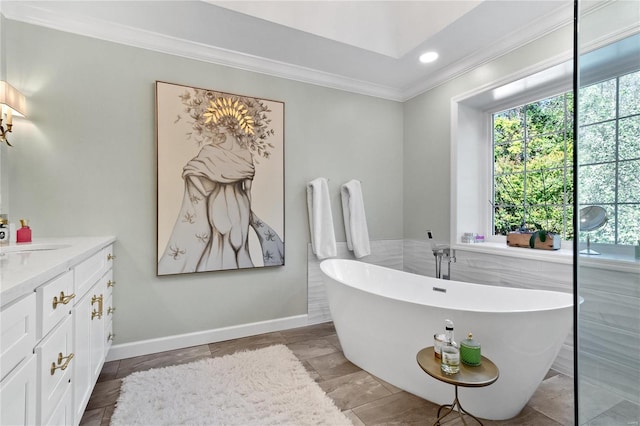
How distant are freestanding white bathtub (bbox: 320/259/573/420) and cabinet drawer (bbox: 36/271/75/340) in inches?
60.1

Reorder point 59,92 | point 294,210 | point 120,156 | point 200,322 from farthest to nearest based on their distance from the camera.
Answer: point 294,210
point 200,322
point 120,156
point 59,92

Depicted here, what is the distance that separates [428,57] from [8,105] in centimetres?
305

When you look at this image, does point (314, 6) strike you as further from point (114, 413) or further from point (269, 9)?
point (114, 413)

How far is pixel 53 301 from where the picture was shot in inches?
41.9

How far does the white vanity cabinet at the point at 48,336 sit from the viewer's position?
2.56ft

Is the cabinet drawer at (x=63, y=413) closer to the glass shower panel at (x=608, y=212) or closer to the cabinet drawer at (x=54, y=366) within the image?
the cabinet drawer at (x=54, y=366)

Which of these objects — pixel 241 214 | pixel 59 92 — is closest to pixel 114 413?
pixel 241 214

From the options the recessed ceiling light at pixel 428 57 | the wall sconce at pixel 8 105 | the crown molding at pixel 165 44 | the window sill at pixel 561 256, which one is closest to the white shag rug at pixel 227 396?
the window sill at pixel 561 256

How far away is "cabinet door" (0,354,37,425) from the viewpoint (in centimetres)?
75

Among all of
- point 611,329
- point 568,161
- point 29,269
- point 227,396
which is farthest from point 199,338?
point 568,161

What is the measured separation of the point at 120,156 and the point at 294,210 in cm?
148

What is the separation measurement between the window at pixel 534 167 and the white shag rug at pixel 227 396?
2207 millimetres

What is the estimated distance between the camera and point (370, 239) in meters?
3.30

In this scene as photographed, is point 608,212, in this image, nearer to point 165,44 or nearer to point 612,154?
point 612,154
